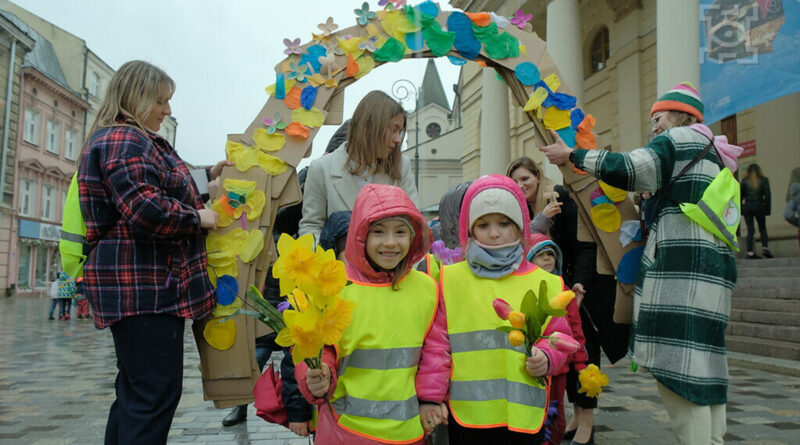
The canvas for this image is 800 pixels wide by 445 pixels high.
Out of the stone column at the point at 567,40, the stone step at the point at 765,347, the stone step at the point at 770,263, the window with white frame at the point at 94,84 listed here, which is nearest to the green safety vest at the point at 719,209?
the stone step at the point at 765,347

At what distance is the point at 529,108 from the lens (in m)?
3.24

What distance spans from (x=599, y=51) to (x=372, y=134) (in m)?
16.5

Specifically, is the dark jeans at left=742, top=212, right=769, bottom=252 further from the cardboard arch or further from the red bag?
the red bag

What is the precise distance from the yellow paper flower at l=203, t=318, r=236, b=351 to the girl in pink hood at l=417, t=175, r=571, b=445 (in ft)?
3.55

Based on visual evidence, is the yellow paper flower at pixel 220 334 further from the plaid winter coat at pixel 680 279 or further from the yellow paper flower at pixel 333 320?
the plaid winter coat at pixel 680 279

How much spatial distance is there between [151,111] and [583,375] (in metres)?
2.51

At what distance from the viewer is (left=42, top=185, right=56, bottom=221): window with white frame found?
30.1 meters

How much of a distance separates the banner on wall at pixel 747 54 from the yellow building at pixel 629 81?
209 millimetres

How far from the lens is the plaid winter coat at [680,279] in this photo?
96.1 inches

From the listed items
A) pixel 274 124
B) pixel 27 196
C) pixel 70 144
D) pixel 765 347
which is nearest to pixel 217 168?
pixel 274 124

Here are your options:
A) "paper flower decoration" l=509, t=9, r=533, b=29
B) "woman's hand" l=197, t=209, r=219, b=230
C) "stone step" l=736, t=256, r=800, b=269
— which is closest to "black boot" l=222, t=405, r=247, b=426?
"woman's hand" l=197, t=209, r=219, b=230

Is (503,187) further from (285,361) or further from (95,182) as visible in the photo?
(95,182)

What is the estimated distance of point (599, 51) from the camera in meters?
17.3

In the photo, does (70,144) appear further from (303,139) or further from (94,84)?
(303,139)
